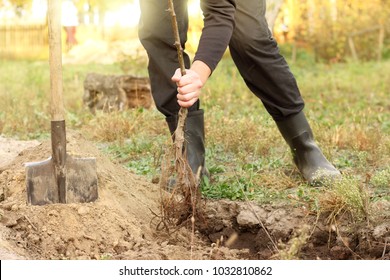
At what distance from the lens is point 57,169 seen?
3.41 metres

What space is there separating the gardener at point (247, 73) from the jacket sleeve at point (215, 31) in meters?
0.14

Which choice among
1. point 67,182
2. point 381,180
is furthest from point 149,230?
point 381,180

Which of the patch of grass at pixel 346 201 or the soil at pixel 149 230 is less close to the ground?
the patch of grass at pixel 346 201

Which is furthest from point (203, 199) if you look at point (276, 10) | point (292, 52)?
point (292, 52)

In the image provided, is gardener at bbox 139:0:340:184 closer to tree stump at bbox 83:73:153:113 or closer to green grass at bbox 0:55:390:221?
green grass at bbox 0:55:390:221

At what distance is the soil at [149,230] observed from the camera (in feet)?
10.2

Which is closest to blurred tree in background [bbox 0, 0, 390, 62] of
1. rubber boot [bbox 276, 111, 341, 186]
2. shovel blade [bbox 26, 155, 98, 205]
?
rubber boot [bbox 276, 111, 341, 186]

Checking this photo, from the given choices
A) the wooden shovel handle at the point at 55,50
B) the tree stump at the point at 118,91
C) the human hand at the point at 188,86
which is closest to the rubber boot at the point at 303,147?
the human hand at the point at 188,86

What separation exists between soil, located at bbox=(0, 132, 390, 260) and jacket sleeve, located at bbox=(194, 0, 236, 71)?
0.71m

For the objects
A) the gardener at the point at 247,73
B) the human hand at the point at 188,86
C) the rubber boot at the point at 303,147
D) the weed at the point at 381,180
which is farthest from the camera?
the rubber boot at the point at 303,147

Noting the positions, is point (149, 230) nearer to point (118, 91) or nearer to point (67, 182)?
point (67, 182)

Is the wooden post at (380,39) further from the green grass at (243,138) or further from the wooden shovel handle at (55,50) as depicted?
the wooden shovel handle at (55,50)

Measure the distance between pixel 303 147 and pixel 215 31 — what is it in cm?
106

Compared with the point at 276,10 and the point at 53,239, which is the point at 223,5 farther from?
the point at 276,10
